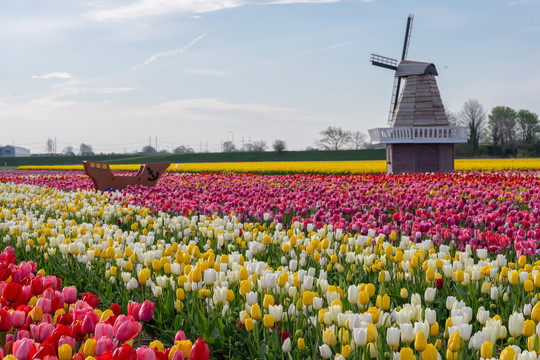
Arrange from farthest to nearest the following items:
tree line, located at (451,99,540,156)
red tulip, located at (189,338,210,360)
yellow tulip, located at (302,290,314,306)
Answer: tree line, located at (451,99,540,156)
yellow tulip, located at (302,290,314,306)
red tulip, located at (189,338,210,360)

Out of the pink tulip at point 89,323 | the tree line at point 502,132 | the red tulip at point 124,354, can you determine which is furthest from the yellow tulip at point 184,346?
the tree line at point 502,132

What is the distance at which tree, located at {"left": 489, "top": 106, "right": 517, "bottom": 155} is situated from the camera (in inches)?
3206

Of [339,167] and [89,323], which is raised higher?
[339,167]

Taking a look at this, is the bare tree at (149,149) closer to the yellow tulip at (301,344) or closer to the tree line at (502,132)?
the tree line at (502,132)

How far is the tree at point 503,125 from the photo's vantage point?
81438mm

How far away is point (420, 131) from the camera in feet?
92.3

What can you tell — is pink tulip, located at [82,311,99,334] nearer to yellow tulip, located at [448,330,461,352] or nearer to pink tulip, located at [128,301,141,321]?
pink tulip, located at [128,301,141,321]

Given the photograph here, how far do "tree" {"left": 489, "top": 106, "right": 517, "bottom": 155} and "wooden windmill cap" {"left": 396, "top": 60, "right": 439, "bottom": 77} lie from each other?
5268 cm

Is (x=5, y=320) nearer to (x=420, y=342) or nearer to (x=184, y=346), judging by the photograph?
(x=184, y=346)

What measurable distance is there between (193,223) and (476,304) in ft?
15.1

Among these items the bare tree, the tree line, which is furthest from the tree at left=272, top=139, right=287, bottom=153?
the bare tree

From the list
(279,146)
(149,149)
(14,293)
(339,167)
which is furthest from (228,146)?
(14,293)

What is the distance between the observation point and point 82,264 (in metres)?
5.79

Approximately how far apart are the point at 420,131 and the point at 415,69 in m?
3.99
